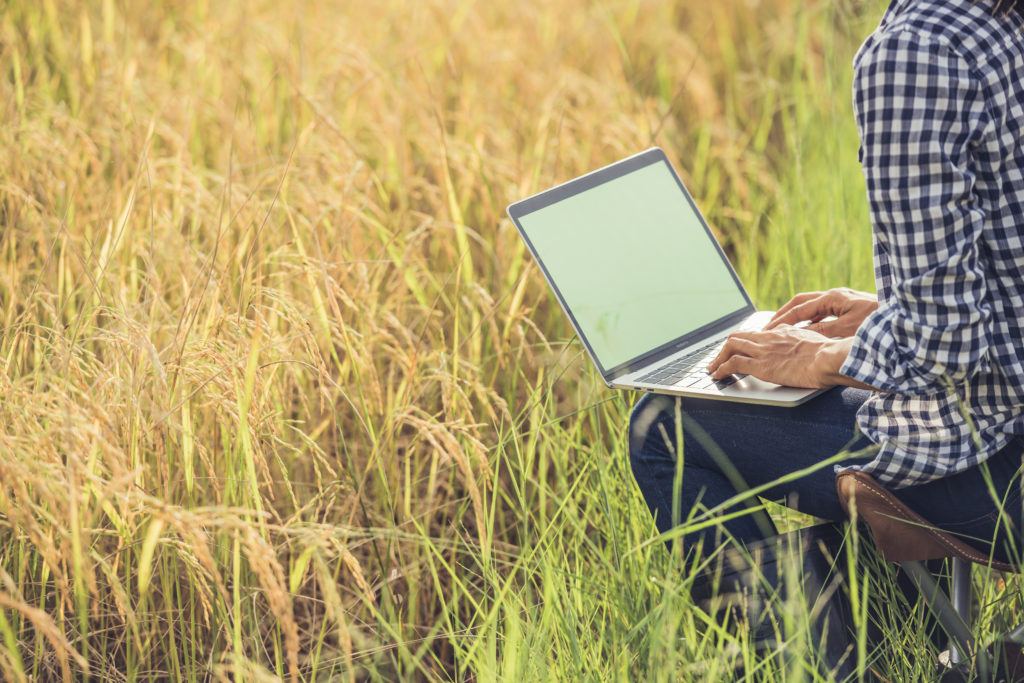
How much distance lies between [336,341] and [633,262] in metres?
0.58

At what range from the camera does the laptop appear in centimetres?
149

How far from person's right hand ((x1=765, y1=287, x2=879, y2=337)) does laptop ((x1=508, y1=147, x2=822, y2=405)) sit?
134 millimetres

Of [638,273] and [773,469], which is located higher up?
[638,273]

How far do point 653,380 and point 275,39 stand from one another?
181cm

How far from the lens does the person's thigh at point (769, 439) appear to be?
1253 millimetres

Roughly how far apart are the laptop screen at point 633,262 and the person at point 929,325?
0.87 ft

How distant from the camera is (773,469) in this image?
1294mm

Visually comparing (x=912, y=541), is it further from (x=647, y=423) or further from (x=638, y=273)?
(x=638, y=273)

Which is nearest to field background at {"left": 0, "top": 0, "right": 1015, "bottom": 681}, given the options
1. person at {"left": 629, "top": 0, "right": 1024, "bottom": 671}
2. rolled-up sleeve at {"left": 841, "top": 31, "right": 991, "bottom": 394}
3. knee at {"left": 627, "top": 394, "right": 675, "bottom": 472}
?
knee at {"left": 627, "top": 394, "right": 675, "bottom": 472}

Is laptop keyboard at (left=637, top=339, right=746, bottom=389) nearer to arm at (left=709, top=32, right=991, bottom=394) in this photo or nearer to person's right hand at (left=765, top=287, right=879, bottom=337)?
person's right hand at (left=765, top=287, right=879, bottom=337)

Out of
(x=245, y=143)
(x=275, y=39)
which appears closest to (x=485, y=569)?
(x=245, y=143)

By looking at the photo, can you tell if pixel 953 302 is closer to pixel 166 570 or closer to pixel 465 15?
pixel 166 570

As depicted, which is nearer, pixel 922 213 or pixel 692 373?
pixel 922 213

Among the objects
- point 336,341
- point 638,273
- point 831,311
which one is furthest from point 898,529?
point 336,341
